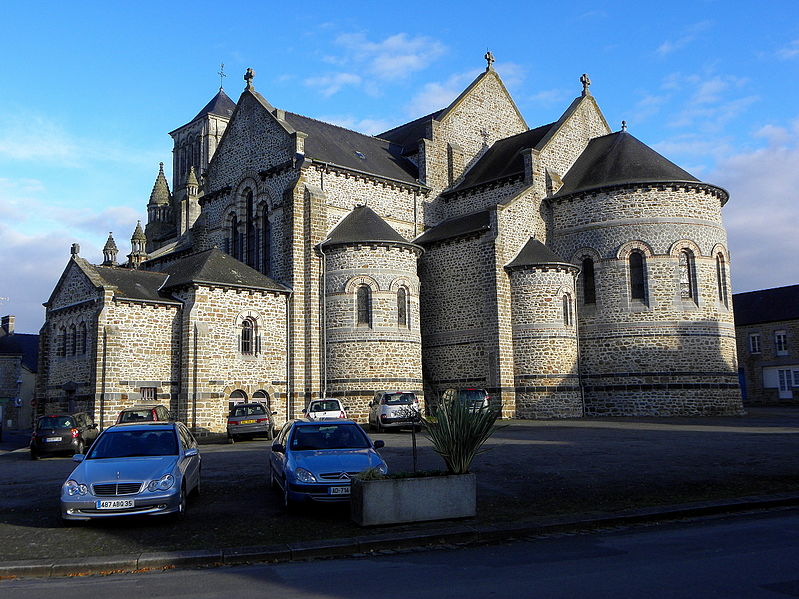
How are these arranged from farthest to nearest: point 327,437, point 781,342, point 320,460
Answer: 1. point 781,342
2. point 327,437
3. point 320,460

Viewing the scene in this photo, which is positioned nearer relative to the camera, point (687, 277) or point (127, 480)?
point (127, 480)

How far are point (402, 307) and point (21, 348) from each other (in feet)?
135

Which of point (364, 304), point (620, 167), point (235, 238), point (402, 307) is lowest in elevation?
point (402, 307)

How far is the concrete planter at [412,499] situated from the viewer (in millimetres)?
10281

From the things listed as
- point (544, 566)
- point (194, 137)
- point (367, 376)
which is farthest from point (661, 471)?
point (194, 137)

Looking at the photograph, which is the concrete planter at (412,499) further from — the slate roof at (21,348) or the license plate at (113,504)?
the slate roof at (21,348)

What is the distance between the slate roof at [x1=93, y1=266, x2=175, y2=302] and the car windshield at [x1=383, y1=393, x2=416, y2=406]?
10.3 m

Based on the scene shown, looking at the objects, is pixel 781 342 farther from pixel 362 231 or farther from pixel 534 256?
pixel 362 231

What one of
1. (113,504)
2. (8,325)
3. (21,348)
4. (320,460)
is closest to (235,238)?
(320,460)

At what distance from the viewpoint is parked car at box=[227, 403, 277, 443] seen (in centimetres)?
2580

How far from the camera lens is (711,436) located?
73.3 feet

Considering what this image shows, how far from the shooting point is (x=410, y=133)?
44594 millimetres

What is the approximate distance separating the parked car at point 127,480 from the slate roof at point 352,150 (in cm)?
2449

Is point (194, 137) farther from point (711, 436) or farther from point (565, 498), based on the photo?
point (565, 498)
